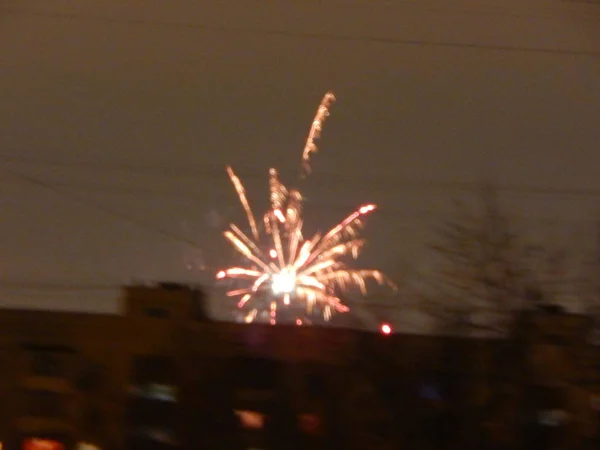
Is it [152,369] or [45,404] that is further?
[45,404]

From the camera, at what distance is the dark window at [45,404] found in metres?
14.7

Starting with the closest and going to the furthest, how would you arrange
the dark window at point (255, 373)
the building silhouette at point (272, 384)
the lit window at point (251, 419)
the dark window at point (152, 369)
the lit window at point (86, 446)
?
the building silhouette at point (272, 384)
the lit window at point (251, 419)
the dark window at point (255, 373)
the dark window at point (152, 369)
the lit window at point (86, 446)

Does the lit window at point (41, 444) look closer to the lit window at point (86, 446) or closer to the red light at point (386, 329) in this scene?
the lit window at point (86, 446)

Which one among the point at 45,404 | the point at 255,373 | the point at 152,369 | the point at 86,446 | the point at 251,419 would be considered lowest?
the point at 86,446

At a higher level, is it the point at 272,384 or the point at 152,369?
the point at 152,369

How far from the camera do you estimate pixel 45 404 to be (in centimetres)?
1475

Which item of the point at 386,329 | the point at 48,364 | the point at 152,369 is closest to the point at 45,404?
A: the point at 48,364

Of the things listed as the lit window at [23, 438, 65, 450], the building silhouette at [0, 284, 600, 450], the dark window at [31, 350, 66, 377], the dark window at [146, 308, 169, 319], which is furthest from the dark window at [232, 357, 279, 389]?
the lit window at [23, 438, 65, 450]

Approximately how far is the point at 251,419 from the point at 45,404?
2832mm

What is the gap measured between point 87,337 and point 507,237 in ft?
18.9

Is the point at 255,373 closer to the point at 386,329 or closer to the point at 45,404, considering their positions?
the point at 386,329

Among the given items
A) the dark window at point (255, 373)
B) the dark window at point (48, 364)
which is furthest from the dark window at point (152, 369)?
the dark window at point (48, 364)

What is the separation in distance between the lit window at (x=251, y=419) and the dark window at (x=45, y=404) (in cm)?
244

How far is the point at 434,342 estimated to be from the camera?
12.9 metres
